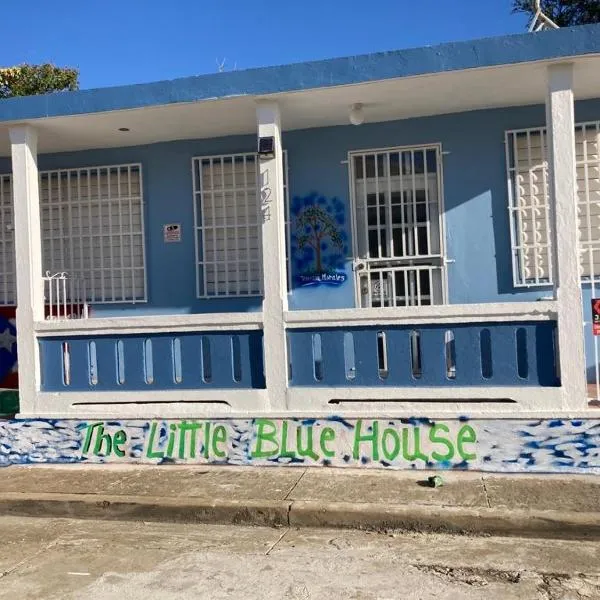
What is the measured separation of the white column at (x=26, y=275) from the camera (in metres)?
7.03

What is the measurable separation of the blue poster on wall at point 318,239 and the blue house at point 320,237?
0.9 inches

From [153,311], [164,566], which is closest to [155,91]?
[153,311]

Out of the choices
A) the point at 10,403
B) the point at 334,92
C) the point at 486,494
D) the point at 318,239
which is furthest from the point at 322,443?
the point at 10,403

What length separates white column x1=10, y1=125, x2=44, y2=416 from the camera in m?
7.03

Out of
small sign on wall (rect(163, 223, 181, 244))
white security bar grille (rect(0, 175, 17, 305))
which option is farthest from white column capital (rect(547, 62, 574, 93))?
white security bar grille (rect(0, 175, 17, 305))

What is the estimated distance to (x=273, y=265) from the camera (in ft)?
21.5

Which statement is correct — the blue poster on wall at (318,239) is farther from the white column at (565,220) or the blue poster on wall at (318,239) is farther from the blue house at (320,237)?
the white column at (565,220)

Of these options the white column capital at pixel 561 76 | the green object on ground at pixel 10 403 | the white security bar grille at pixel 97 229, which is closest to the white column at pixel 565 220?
the white column capital at pixel 561 76

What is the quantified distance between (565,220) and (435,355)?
5.17ft

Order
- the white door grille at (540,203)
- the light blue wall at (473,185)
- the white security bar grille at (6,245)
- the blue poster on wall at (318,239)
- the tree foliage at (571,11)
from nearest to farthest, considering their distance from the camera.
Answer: the white door grille at (540,203), the light blue wall at (473,185), the blue poster on wall at (318,239), the white security bar grille at (6,245), the tree foliage at (571,11)

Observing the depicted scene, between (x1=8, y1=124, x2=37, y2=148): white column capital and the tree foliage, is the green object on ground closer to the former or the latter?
(x1=8, y1=124, x2=37, y2=148): white column capital

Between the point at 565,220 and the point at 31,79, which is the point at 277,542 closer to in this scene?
the point at 565,220

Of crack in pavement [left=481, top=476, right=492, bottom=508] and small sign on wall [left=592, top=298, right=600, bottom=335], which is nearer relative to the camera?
crack in pavement [left=481, top=476, right=492, bottom=508]

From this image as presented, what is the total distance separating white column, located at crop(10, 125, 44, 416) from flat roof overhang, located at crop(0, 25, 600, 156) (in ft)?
1.78
